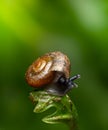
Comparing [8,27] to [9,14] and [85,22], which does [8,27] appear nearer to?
[9,14]

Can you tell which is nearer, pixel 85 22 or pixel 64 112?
pixel 64 112

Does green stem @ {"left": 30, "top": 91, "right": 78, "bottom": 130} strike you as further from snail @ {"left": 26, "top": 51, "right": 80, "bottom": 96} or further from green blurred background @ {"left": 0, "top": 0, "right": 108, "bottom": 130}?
green blurred background @ {"left": 0, "top": 0, "right": 108, "bottom": 130}

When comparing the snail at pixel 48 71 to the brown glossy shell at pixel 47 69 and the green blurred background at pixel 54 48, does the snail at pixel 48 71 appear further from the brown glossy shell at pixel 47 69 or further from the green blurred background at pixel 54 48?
the green blurred background at pixel 54 48

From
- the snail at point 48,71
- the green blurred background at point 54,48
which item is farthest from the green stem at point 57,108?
the green blurred background at point 54,48

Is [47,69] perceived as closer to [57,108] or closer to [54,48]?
[57,108]

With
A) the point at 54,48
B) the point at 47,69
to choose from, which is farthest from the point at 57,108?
the point at 54,48

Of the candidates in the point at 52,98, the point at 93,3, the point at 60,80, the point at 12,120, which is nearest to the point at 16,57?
the point at 12,120

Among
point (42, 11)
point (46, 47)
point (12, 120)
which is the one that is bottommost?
point (12, 120)
